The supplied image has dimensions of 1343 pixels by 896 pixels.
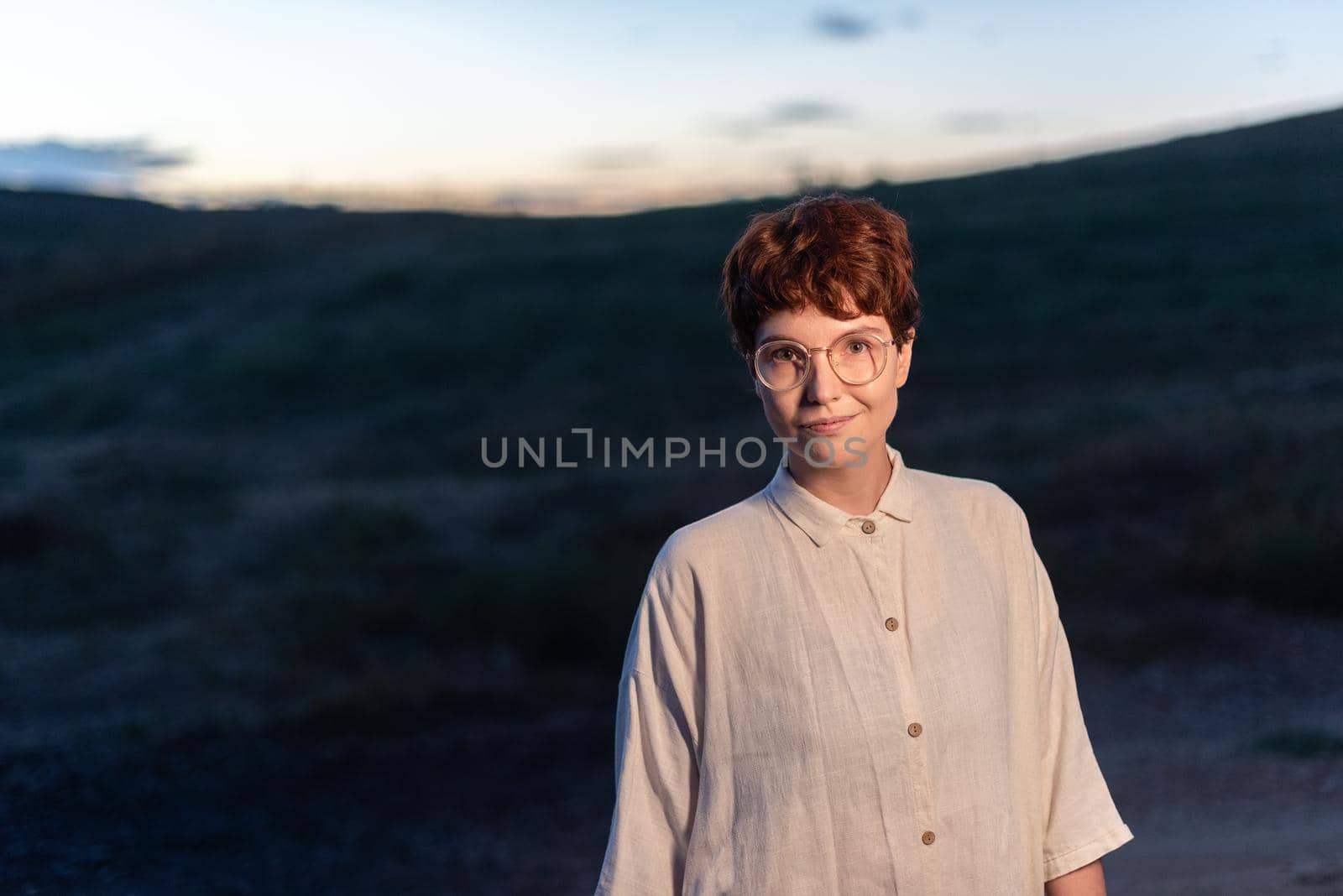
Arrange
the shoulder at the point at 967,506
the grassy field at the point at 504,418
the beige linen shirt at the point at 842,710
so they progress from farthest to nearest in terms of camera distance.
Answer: the grassy field at the point at 504,418 → the shoulder at the point at 967,506 → the beige linen shirt at the point at 842,710

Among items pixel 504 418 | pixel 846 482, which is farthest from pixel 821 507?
pixel 504 418

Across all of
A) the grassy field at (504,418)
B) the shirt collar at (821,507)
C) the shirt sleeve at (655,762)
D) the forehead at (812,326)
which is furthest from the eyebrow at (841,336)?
the grassy field at (504,418)

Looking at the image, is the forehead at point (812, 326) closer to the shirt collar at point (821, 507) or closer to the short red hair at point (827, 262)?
the short red hair at point (827, 262)

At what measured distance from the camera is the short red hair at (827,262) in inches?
56.8

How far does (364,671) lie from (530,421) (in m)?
9.68

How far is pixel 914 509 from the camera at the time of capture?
5.06ft

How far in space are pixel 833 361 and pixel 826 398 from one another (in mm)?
46

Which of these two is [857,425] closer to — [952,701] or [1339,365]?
[952,701]

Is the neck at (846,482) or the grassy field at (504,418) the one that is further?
the grassy field at (504,418)

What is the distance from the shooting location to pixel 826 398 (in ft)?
4.76

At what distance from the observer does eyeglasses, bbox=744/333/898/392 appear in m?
1.47

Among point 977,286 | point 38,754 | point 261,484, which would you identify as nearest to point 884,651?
point 38,754

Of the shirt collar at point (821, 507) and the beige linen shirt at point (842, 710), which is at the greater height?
the shirt collar at point (821, 507)

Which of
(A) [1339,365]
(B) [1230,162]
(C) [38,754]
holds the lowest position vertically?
(C) [38,754]
